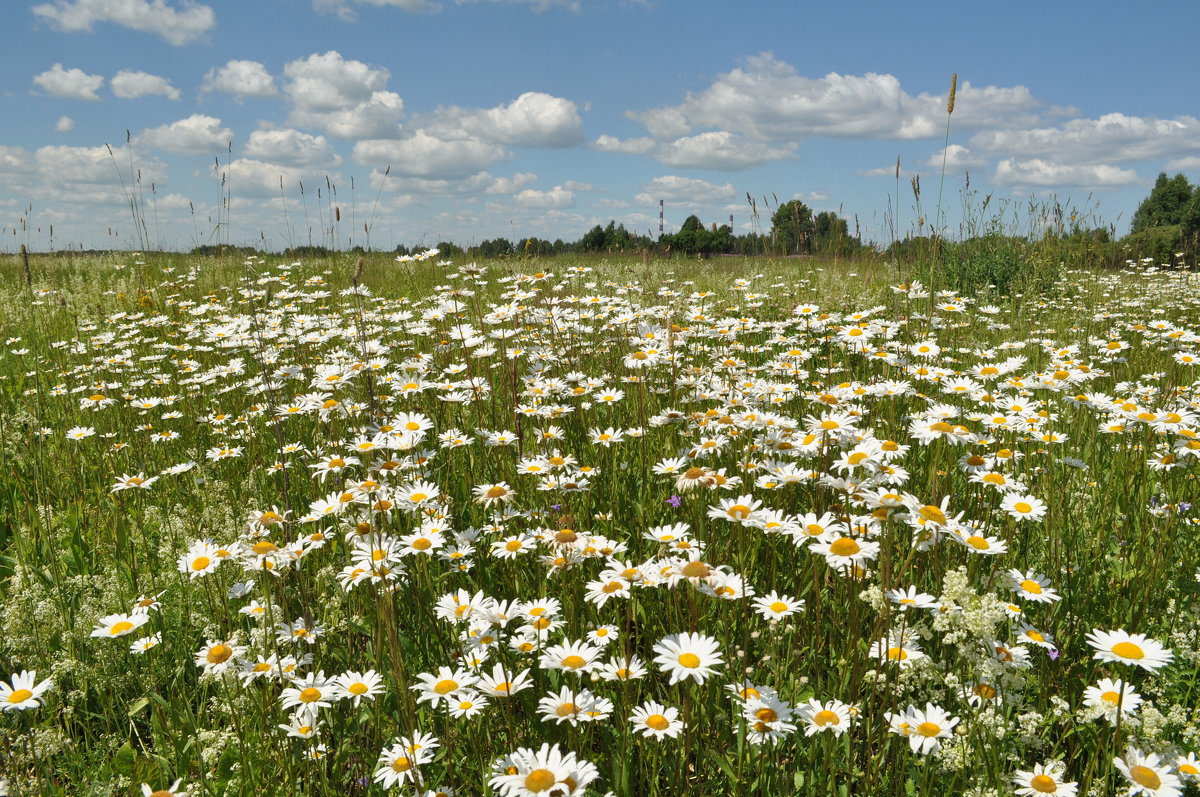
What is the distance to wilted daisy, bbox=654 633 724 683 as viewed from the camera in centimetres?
134

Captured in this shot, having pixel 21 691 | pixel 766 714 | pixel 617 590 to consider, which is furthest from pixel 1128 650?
pixel 21 691

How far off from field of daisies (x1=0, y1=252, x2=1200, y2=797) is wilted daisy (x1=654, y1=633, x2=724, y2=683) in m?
0.01

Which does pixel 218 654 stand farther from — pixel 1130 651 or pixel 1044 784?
pixel 1130 651

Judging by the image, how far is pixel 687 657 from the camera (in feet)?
4.58

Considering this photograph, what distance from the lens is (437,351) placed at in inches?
168

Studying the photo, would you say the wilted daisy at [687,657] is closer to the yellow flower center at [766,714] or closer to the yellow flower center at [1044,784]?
the yellow flower center at [766,714]

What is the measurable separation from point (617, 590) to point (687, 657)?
41 cm

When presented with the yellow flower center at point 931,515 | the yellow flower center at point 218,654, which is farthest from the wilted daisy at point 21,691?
the yellow flower center at point 931,515

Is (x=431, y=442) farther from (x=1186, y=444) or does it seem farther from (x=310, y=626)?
(x=1186, y=444)

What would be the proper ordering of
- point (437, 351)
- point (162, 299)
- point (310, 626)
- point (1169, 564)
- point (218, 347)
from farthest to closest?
point (162, 299) → point (218, 347) → point (437, 351) → point (1169, 564) → point (310, 626)

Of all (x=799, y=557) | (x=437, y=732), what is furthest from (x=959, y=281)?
(x=437, y=732)

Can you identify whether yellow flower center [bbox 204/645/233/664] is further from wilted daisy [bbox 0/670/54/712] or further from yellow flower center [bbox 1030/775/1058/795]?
yellow flower center [bbox 1030/775/1058/795]

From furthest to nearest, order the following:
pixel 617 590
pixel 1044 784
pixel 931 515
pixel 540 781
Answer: pixel 617 590 < pixel 931 515 < pixel 1044 784 < pixel 540 781

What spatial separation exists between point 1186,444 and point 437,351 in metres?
3.64
